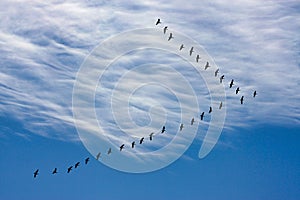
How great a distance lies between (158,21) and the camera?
383 ft
